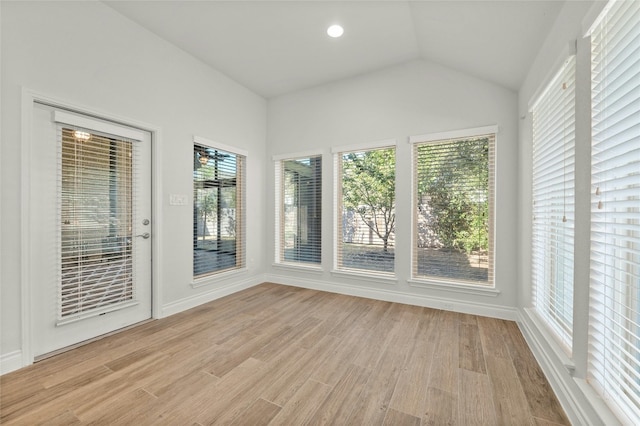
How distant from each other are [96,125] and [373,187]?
3233 mm

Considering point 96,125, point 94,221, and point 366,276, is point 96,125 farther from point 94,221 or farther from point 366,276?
point 366,276

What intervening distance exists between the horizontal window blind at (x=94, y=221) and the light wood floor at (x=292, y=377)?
43 centimetres

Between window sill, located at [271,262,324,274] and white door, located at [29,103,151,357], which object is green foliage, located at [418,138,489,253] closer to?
window sill, located at [271,262,324,274]

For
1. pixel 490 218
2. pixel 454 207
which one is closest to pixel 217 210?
pixel 454 207

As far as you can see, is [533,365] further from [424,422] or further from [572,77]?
[572,77]

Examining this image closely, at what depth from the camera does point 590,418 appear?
136cm

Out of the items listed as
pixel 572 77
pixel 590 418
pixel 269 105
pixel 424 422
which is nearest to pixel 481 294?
pixel 590 418

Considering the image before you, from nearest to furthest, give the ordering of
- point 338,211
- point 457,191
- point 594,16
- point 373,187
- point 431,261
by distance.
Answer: point 594,16, point 457,191, point 431,261, point 373,187, point 338,211

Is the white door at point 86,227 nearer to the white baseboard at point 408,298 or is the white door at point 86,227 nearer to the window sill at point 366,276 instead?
the white baseboard at point 408,298

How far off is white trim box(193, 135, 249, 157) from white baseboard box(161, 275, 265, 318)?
1979 mm

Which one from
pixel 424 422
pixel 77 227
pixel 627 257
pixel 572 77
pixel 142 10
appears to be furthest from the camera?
pixel 142 10

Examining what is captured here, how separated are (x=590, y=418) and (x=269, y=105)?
→ 4939 mm

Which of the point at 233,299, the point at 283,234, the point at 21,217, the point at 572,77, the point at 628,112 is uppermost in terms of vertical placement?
the point at 572,77

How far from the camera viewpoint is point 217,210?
386cm
